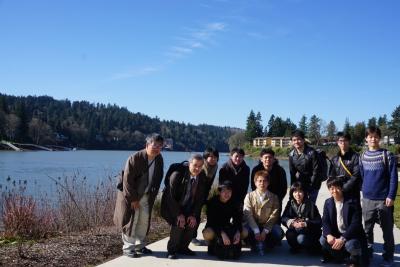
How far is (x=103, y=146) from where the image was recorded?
423 ft

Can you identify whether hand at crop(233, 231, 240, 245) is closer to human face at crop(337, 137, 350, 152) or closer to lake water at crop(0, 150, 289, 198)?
lake water at crop(0, 150, 289, 198)

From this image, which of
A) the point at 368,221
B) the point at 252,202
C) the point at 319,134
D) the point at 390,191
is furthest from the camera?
the point at 319,134

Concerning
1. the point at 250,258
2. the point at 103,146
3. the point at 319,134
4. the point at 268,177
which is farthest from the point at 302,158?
the point at 103,146

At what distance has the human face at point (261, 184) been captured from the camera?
6.32 m

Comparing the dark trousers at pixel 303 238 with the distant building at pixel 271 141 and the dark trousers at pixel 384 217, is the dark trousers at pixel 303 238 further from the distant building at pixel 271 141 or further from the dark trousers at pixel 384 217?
the distant building at pixel 271 141

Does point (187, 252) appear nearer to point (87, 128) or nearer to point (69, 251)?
point (69, 251)

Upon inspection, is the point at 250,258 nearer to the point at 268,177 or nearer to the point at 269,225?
the point at 269,225

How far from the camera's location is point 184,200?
608cm

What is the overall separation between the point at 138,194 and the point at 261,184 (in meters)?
1.76

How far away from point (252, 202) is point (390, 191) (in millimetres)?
1871

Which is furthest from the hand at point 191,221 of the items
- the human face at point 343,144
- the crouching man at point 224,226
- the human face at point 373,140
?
the human face at point 373,140

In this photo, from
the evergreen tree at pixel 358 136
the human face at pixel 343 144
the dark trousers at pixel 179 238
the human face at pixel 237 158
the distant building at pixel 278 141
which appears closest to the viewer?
the dark trousers at pixel 179 238

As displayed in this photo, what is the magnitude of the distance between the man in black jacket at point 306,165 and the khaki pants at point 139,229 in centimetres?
238

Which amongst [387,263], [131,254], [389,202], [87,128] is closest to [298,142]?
[389,202]
